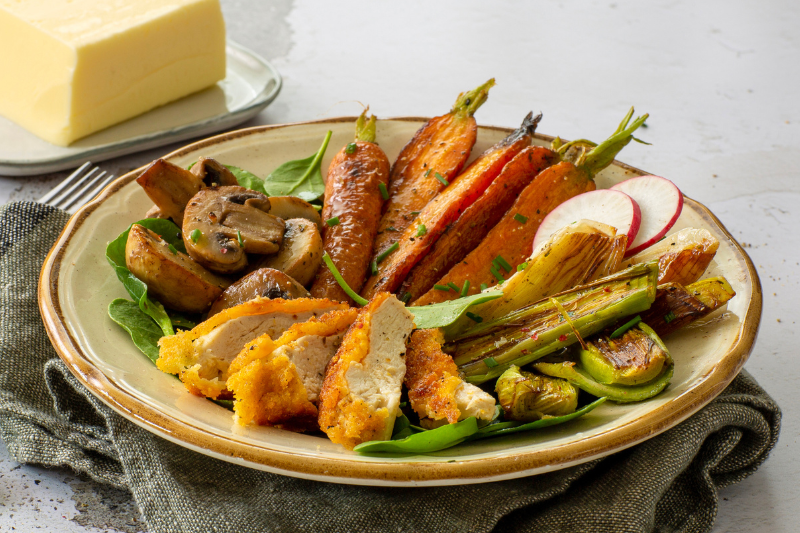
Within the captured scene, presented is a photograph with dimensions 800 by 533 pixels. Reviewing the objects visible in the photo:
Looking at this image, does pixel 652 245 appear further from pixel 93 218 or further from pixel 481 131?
pixel 93 218

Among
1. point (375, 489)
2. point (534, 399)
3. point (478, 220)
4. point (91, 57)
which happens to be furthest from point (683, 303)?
point (91, 57)

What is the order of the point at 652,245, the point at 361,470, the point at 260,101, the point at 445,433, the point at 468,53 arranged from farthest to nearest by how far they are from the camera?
the point at 468,53 < the point at 260,101 < the point at 652,245 < the point at 445,433 < the point at 361,470

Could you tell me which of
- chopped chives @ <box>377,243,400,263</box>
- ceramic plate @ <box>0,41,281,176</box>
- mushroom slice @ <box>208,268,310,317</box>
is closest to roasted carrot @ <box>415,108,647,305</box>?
chopped chives @ <box>377,243,400,263</box>

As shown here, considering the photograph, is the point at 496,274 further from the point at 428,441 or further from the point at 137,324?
the point at 137,324

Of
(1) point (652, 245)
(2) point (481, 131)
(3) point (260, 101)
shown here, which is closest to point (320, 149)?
Result: (2) point (481, 131)

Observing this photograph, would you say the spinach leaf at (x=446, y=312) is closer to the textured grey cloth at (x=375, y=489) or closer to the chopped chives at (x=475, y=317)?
the chopped chives at (x=475, y=317)

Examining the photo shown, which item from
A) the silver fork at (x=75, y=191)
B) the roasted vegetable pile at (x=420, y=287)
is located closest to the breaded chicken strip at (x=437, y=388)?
the roasted vegetable pile at (x=420, y=287)

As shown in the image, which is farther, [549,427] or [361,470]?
[549,427]
